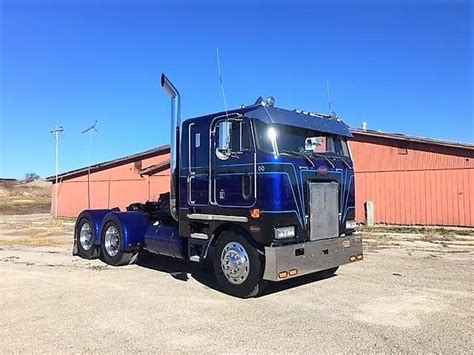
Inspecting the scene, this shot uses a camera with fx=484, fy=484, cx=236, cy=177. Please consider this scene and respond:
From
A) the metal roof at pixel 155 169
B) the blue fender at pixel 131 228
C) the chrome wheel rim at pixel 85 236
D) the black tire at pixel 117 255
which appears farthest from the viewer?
the metal roof at pixel 155 169

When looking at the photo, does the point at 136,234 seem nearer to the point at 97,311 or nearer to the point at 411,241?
the point at 97,311

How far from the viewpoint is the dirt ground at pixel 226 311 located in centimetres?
539

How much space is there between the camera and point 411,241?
15.9 m

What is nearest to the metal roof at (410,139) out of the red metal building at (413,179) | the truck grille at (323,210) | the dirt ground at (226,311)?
the red metal building at (413,179)

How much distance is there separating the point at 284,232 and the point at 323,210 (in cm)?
111

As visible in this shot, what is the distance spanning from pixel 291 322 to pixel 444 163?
16.1 meters

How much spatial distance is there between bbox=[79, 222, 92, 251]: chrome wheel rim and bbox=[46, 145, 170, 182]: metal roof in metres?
16.4

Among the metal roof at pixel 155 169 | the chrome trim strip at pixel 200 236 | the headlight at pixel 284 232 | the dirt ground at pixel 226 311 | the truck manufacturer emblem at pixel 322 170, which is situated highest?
the metal roof at pixel 155 169

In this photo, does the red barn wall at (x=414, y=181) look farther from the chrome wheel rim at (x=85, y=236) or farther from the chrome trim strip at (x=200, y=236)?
the chrome trim strip at (x=200, y=236)

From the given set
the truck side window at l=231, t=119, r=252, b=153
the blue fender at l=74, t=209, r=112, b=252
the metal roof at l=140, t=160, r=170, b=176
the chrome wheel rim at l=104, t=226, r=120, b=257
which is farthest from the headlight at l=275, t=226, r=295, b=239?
A: the metal roof at l=140, t=160, r=170, b=176

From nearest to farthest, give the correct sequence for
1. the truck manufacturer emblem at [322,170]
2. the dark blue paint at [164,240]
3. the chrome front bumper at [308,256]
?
1. the chrome front bumper at [308,256]
2. the truck manufacturer emblem at [322,170]
3. the dark blue paint at [164,240]

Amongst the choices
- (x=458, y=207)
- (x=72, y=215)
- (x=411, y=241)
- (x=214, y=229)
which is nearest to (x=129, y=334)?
(x=214, y=229)

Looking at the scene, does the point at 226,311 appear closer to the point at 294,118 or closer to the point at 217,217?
the point at 217,217

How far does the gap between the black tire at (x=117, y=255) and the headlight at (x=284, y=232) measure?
446 cm
